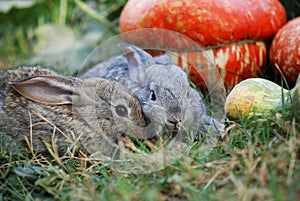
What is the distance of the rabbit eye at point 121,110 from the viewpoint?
3.14 metres

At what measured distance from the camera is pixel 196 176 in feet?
7.51

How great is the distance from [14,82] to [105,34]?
3.76m

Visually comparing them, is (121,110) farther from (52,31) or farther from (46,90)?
(52,31)

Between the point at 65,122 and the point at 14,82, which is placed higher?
the point at 14,82

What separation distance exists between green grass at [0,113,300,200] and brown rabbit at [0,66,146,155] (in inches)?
9.9

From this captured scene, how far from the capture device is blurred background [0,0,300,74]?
21.2ft

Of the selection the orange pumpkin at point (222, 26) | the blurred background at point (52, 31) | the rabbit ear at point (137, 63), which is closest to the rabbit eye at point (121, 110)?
the rabbit ear at point (137, 63)

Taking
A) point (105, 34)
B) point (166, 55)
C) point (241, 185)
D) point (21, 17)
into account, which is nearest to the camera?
point (241, 185)

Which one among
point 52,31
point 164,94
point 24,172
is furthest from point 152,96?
point 52,31

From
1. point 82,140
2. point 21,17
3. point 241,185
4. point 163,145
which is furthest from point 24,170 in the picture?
point 21,17

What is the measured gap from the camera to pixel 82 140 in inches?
127

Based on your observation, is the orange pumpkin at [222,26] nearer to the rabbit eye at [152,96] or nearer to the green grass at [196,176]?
the rabbit eye at [152,96]

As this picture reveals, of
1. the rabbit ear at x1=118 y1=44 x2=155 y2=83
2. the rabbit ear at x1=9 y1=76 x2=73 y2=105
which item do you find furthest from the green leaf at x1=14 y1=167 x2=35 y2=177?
the rabbit ear at x1=118 y1=44 x2=155 y2=83

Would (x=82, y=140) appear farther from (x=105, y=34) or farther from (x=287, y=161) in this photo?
(x=105, y=34)
